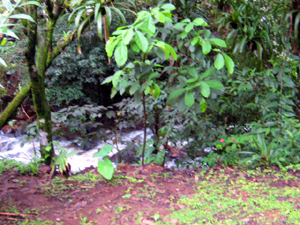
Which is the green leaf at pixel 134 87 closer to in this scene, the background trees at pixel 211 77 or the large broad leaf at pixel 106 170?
the background trees at pixel 211 77

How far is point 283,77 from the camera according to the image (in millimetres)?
3301

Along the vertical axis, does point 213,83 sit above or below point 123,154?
above

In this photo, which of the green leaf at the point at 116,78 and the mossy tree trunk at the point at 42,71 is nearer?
the green leaf at the point at 116,78

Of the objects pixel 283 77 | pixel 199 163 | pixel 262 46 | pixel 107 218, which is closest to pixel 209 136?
pixel 199 163

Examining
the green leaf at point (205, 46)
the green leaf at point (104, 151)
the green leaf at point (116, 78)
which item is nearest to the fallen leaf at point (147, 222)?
the green leaf at point (104, 151)

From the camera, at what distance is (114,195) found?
7.61 ft

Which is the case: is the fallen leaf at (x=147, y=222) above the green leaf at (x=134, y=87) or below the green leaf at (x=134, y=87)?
below

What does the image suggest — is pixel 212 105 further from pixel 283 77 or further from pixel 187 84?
pixel 283 77

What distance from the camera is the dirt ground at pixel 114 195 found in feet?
6.52

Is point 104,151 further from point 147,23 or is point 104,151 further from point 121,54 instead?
point 147,23

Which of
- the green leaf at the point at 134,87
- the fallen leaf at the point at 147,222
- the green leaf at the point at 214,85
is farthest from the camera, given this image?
the green leaf at the point at 134,87

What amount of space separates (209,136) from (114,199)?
152 centimetres

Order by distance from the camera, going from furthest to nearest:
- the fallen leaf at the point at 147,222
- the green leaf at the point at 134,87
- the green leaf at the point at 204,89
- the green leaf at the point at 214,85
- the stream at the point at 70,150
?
the stream at the point at 70,150
the green leaf at the point at 134,87
the green leaf at the point at 214,85
the green leaf at the point at 204,89
the fallen leaf at the point at 147,222

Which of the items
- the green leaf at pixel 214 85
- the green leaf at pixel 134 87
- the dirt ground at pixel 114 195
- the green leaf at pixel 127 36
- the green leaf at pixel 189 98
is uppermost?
the green leaf at pixel 127 36
